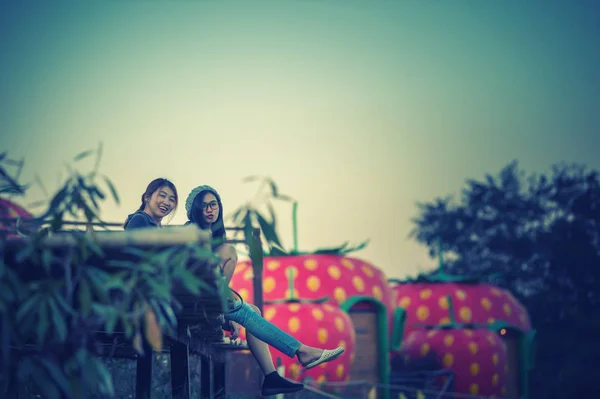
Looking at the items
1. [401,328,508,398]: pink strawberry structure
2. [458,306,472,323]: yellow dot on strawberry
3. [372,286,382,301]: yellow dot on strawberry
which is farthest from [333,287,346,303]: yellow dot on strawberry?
[458,306,472,323]: yellow dot on strawberry

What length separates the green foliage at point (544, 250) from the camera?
1941 cm

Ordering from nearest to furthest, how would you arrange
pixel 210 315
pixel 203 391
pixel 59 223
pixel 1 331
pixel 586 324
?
pixel 1 331 < pixel 59 223 < pixel 210 315 < pixel 203 391 < pixel 586 324

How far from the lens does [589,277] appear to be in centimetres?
2052

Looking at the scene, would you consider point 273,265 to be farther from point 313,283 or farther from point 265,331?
point 265,331

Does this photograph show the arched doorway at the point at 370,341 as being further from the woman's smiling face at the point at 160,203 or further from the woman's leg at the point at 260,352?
the woman's smiling face at the point at 160,203

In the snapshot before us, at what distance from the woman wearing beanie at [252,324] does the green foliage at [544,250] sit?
43.6ft

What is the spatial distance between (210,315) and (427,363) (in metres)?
11.8

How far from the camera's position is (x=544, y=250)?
21781mm

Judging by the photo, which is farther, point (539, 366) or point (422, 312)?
point (539, 366)

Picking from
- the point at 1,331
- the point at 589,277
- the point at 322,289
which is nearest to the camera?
the point at 1,331

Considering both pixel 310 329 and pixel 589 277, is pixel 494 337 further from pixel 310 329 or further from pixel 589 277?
pixel 589 277

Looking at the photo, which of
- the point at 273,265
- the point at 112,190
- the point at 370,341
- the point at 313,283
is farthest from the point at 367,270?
the point at 112,190

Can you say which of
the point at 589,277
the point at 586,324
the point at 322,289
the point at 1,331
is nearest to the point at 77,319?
the point at 1,331

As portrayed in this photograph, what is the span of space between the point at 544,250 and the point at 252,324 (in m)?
19.3
